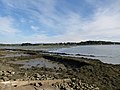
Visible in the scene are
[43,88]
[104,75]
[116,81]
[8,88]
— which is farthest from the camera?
[104,75]

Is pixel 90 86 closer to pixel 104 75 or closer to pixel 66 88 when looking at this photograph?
pixel 66 88

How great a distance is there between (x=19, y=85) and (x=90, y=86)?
194 inches

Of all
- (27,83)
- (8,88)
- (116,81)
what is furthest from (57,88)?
(116,81)

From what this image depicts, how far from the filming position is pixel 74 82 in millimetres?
15234

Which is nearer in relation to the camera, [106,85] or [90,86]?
[90,86]

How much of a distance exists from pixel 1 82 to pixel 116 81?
916 centimetres

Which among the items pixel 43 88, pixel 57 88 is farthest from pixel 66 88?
pixel 43 88

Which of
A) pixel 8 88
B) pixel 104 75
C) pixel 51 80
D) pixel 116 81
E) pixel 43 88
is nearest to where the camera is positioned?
pixel 8 88

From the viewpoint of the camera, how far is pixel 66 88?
13414mm

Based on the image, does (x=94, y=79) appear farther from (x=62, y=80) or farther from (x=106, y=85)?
(x=62, y=80)

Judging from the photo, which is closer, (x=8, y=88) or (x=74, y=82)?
(x=8, y=88)

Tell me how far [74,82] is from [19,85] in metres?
4.22

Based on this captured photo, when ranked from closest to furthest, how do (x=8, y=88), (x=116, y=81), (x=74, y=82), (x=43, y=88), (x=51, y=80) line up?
(x=8, y=88) < (x=43, y=88) < (x=51, y=80) < (x=74, y=82) < (x=116, y=81)

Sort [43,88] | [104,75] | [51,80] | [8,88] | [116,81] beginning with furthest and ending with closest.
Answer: [104,75]
[116,81]
[51,80]
[43,88]
[8,88]
